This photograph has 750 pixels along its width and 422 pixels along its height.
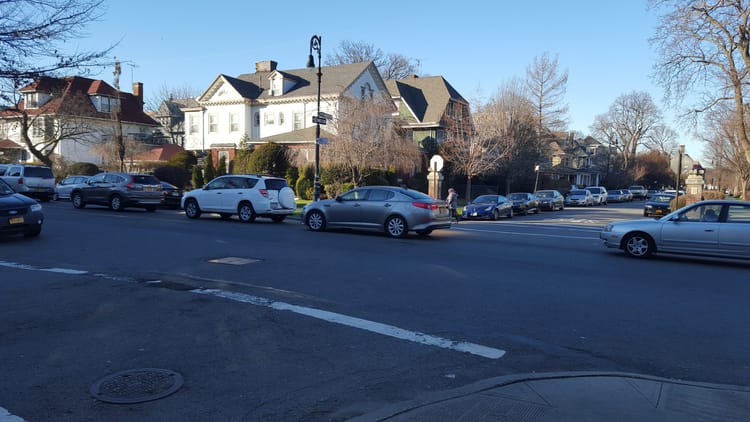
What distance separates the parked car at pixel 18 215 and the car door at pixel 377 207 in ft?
27.7

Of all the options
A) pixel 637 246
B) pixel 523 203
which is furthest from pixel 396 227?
pixel 523 203

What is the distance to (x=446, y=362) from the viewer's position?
5066mm

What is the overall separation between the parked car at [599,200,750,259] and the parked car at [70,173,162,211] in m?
17.9

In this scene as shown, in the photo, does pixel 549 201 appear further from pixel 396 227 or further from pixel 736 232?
pixel 736 232

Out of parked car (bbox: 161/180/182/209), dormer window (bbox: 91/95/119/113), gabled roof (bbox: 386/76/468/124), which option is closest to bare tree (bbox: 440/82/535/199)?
gabled roof (bbox: 386/76/468/124)

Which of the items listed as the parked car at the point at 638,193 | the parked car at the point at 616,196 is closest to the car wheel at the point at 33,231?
the parked car at the point at 616,196

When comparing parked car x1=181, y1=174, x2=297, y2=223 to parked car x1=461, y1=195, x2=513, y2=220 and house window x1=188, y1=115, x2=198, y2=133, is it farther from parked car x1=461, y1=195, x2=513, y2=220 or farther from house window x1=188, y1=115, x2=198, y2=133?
house window x1=188, y1=115, x2=198, y2=133

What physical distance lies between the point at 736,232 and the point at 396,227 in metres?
8.25

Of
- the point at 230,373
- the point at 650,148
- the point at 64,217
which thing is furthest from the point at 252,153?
the point at 650,148

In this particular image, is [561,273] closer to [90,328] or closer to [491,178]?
[90,328]

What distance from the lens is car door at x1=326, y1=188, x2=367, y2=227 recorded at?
53.1 ft

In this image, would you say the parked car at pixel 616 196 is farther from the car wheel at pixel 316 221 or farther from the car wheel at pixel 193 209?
the car wheel at pixel 193 209

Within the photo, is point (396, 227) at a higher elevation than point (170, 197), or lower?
lower

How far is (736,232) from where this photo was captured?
38.1 feet
